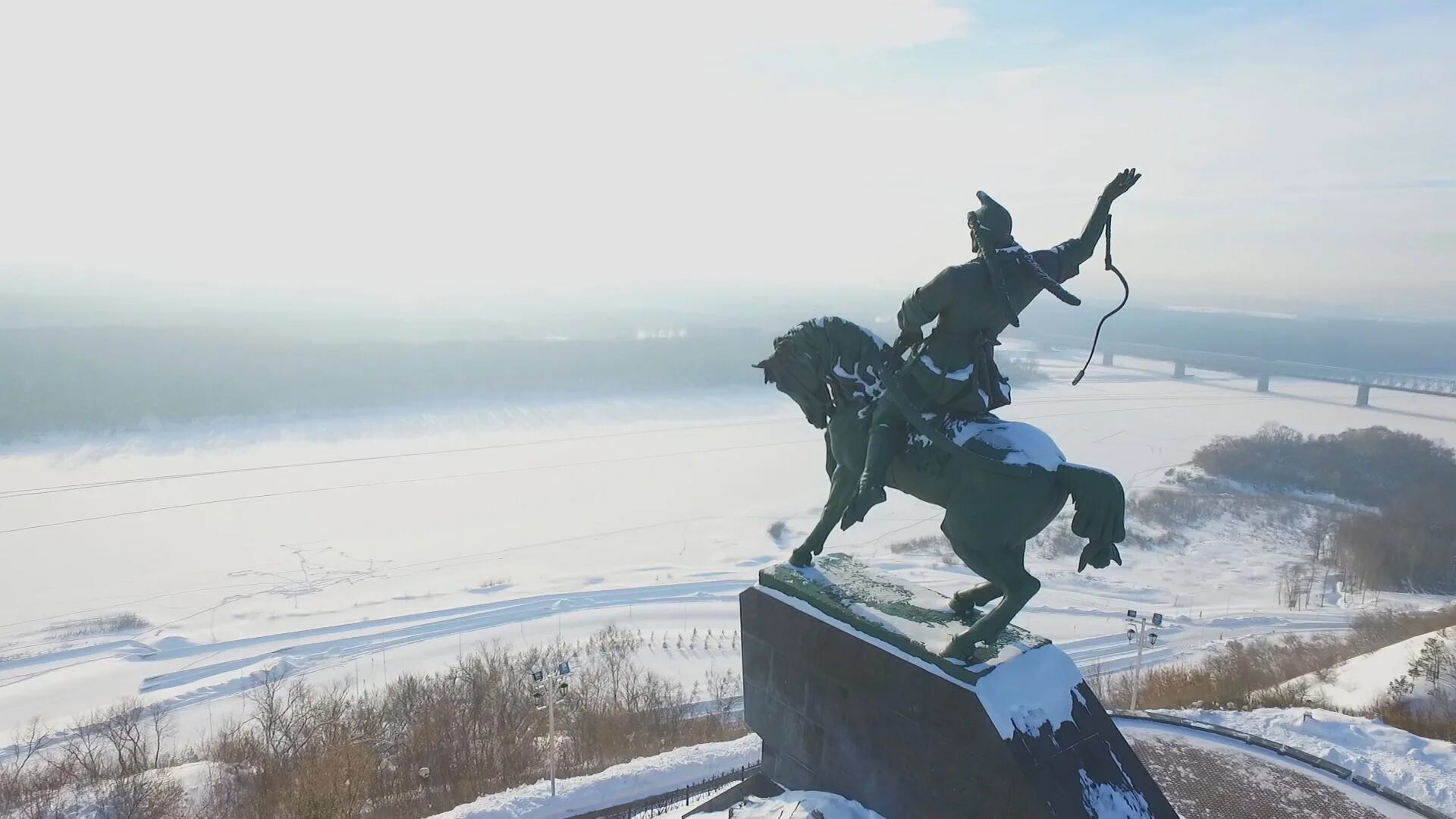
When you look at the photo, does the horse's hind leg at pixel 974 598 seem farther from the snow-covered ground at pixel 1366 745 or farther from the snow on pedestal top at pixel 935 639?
the snow-covered ground at pixel 1366 745

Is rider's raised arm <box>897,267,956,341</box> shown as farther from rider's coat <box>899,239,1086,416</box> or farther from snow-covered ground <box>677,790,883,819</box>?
snow-covered ground <box>677,790,883,819</box>

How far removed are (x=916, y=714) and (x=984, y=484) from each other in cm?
191

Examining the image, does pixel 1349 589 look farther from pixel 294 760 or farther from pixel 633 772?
pixel 294 760

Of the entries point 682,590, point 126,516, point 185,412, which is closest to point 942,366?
point 682,590

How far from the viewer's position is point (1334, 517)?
119 ft

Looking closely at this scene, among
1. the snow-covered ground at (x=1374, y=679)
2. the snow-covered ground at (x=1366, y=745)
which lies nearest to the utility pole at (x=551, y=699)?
the snow-covered ground at (x=1366, y=745)

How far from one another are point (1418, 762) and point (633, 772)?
11230 millimetres

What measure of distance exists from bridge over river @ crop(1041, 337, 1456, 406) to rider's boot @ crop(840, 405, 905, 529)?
3255 inches

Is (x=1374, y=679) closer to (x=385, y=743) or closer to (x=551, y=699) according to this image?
(x=551, y=699)

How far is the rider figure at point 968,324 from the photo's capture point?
19.5 ft

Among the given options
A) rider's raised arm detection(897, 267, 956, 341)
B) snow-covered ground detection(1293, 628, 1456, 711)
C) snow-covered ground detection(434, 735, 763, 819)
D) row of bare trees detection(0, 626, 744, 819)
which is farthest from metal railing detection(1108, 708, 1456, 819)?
rider's raised arm detection(897, 267, 956, 341)

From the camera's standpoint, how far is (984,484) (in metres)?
6.00

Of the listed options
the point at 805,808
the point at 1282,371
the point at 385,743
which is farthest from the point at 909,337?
the point at 1282,371

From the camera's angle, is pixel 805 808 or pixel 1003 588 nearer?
pixel 1003 588
